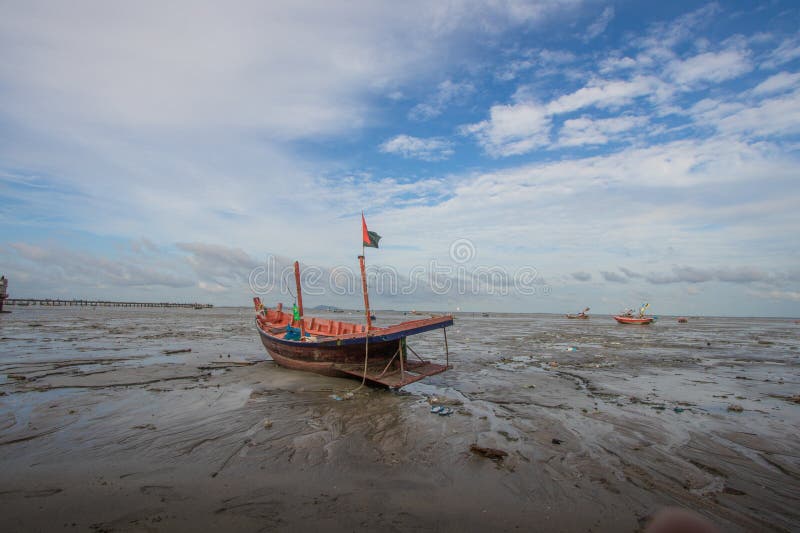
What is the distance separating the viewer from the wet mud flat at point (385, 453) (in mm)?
4832

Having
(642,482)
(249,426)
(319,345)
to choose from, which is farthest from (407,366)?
(642,482)

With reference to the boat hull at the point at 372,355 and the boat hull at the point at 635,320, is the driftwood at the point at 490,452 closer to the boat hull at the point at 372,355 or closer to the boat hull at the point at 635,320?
the boat hull at the point at 372,355

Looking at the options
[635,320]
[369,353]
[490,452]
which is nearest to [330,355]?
[369,353]

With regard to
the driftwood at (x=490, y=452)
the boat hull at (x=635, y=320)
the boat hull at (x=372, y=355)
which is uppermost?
the boat hull at (x=372, y=355)

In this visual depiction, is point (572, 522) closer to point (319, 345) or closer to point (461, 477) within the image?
point (461, 477)

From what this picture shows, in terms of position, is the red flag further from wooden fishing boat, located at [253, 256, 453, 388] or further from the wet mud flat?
the wet mud flat

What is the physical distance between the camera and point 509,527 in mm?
4598

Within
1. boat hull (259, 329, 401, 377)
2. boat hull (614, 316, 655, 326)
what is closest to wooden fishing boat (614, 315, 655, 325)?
boat hull (614, 316, 655, 326)

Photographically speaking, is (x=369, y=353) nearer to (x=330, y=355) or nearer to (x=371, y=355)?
(x=371, y=355)

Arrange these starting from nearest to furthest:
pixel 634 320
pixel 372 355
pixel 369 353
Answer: pixel 369 353 < pixel 372 355 < pixel 634 320

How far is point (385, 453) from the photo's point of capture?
680 centimetres

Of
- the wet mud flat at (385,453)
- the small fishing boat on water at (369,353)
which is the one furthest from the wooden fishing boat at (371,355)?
the wet mud flat at (385,453)

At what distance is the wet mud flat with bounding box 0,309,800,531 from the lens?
15.9 ft

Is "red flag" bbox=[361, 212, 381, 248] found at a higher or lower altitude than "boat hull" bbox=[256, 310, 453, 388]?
higher
